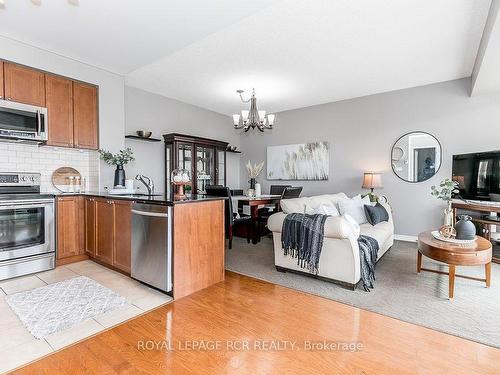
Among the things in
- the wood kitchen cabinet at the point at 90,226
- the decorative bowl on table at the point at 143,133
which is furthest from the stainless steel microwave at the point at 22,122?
the decorative bowl on table at the point at 143,133

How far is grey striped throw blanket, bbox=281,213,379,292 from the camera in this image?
8.66 ft

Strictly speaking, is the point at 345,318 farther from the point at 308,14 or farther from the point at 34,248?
the point at 34,248

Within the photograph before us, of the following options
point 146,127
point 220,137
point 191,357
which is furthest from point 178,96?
point 191,357

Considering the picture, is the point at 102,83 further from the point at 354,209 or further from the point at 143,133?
the point at 354,209

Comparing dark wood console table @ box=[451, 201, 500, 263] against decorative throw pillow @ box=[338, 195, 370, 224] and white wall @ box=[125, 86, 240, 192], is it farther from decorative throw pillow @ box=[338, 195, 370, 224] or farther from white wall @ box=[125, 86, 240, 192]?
white wall @ box=[125, 86, 240, 192]

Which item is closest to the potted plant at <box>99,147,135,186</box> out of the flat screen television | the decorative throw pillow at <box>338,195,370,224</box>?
the decorative throw pillow at <box>338,195,370,224</box>

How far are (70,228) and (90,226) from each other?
0.27 meters

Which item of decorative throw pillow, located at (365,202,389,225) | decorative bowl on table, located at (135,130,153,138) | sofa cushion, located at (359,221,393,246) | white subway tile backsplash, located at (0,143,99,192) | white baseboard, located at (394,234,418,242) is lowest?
A: white baseboard, located at (394,234,418,242)

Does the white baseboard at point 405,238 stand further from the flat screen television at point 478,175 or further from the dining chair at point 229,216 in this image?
the dining chair at point 229,216

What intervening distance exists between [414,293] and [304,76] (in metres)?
3.34

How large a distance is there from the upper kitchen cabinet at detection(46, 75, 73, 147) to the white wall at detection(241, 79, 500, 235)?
4.30 meters

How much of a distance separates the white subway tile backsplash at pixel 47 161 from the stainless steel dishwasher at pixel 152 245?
181 centimetres

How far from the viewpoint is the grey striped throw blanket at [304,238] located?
2670 mm

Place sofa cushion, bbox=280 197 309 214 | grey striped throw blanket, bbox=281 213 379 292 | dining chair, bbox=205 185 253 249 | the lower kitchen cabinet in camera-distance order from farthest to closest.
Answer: dining chair, bbox=205 185 253 249
sofa cushion, bbox=280 197 309 214
the lower kitchen cabinet
grey striped throw blanket, bbox=281 213 379 292
